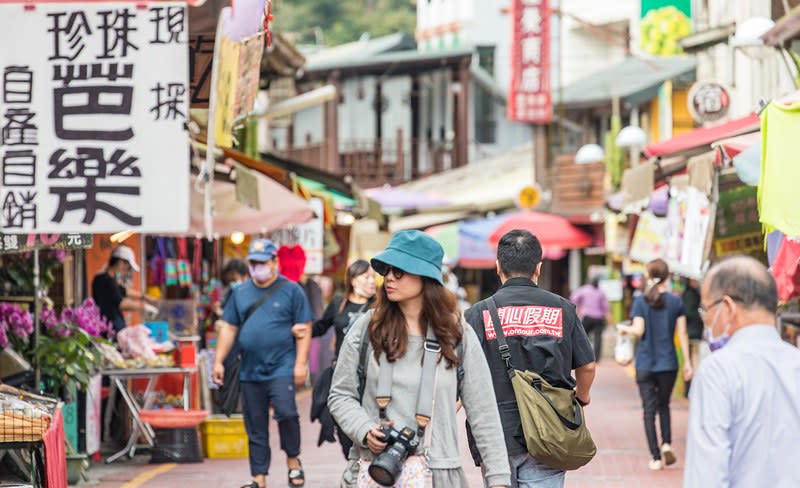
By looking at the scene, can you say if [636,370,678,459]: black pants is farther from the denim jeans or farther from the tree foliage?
the tree foliage

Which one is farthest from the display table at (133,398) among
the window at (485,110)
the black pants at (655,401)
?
the window at (485,110)

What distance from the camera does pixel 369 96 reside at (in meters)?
44.1

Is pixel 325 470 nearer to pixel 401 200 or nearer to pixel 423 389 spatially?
pixel 423 389

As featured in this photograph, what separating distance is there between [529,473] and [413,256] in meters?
1.51

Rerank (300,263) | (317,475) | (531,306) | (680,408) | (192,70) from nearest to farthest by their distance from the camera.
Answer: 1. (531,306)
2. (192,70)
3. (317,475)
4. (300,263)
5. (680,408)

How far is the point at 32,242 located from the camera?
10.2 metres

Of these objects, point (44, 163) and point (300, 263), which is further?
point (300, 263)

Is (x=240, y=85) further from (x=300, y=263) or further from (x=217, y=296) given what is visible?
(x=217, y=296)

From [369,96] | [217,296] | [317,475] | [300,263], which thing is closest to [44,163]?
[317,475]

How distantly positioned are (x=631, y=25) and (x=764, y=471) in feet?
115

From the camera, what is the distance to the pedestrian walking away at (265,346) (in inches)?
453

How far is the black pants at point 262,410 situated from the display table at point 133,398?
2.17 meters

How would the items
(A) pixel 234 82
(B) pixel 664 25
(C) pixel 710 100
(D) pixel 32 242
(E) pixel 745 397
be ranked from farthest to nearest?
(B) pixel 664 25 < (C) pixel 710 100 < (D) pixel 32 242 < (A) pixel 234 82 < (E) pixel 745 397

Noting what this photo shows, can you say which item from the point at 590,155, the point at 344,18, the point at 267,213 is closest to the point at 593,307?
the point at 590,155
